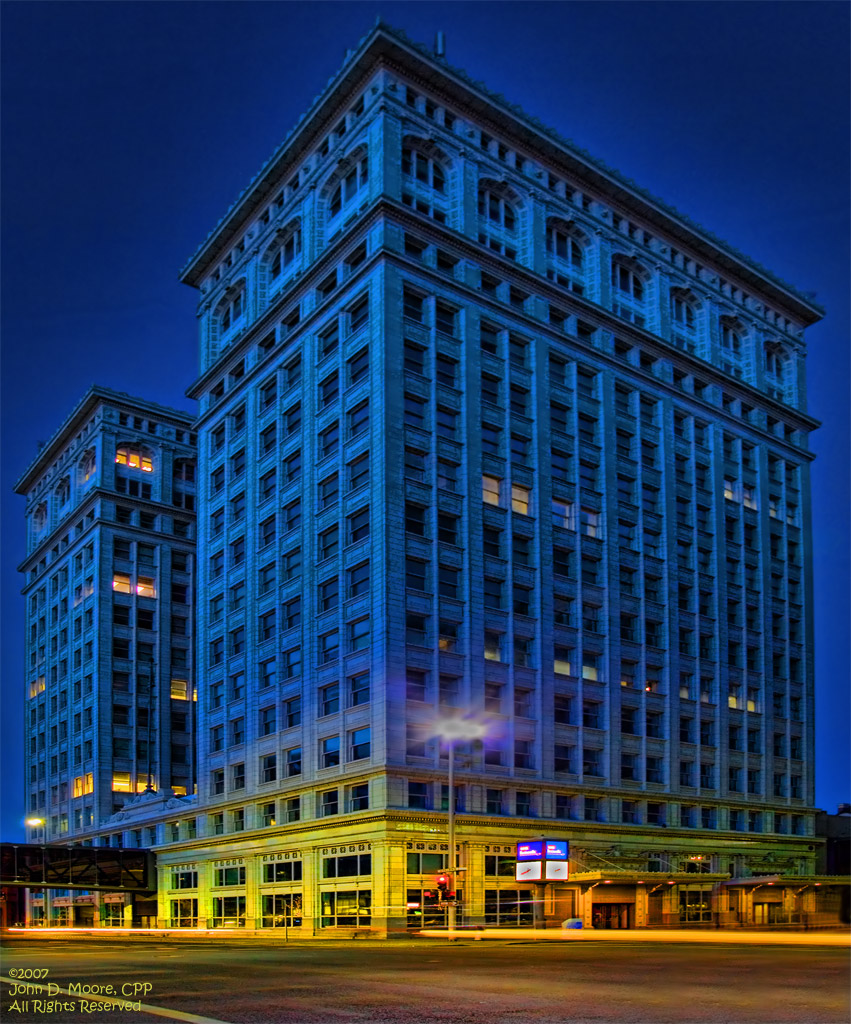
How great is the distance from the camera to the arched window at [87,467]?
11938cm

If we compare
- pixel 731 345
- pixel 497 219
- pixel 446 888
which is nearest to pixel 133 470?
pixel 497 219

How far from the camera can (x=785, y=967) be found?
25609mm

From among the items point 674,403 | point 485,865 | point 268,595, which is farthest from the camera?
point 674,403

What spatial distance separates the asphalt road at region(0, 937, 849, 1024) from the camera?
1653 cm

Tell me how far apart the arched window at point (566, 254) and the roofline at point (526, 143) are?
5399 mm

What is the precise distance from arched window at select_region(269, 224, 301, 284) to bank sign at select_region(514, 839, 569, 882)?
49.4 metres

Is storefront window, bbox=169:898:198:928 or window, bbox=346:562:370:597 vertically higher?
window, bbox=346:562:370:597

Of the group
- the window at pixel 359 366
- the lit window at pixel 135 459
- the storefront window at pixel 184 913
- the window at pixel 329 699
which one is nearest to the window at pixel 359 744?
the window at pixel 329 699

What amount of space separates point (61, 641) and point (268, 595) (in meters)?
54.3

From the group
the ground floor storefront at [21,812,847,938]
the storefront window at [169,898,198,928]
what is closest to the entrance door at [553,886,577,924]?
the ground floor storefront at [21,812,847,938]

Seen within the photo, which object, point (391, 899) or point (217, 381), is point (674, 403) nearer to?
point (217, 381)

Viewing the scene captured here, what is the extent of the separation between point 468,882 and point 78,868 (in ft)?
128

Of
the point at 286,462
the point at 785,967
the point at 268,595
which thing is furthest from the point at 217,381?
the point at 785,967

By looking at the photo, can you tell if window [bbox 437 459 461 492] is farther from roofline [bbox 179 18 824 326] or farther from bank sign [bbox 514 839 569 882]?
roofline [bbox 179 18 824 326]
